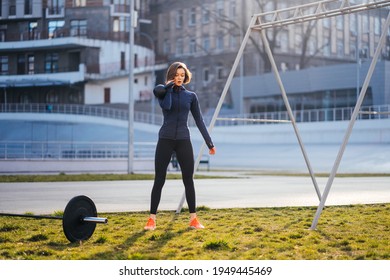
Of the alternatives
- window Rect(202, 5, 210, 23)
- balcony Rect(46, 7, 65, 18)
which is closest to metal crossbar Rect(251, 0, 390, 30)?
→ balcony Rect(46, 7, 65, 18)

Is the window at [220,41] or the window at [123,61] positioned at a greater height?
the window at [220,41]

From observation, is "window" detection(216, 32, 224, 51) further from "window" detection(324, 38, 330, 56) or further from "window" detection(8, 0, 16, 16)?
"window" detection(8, 0, 16, 16)

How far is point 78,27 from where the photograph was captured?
186 feet

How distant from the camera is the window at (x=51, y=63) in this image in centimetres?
5031

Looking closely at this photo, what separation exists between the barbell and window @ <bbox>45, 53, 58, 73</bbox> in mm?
43909

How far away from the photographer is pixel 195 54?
70812 millimetres

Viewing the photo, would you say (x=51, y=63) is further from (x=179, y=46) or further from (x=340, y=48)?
(x=340, y=48)

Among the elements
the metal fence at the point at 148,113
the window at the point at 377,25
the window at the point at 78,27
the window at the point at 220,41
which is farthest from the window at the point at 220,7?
the window at the point at 377,25

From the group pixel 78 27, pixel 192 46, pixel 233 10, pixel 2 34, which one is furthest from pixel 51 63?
pixel 192 46

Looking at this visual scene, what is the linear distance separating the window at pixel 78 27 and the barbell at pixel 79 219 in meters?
49.4

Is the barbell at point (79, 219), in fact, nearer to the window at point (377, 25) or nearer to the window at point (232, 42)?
the window at point (377, 25)

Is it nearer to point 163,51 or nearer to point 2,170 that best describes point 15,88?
point 2,170

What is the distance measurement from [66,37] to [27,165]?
27.4 m

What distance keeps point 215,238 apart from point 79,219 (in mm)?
1353
